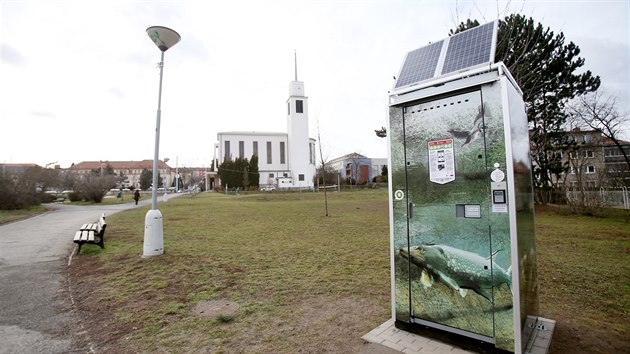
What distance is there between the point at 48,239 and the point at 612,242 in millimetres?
16732

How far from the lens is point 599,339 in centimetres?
317

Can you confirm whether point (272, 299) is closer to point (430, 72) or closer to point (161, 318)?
point (161, 318)

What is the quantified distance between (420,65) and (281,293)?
3565 mm

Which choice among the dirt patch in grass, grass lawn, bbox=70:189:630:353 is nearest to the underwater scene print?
grass lawn, bbox=70:189:630:353

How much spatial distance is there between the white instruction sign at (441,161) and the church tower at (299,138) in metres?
A: 69.0

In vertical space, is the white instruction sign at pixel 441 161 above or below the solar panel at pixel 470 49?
below

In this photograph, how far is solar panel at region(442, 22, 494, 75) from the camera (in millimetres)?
3021

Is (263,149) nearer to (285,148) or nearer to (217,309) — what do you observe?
(285,148)

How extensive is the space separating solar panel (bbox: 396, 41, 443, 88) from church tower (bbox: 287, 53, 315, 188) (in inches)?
2690

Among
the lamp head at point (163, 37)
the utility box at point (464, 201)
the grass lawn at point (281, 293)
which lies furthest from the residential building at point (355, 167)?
the utility box at point (464, 201)

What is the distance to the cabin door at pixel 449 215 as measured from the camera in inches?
112

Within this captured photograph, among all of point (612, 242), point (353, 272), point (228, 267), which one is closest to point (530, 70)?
point (612, 242)

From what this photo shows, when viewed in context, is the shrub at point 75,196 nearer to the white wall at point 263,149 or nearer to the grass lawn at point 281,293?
the grass lawn at point 281,293

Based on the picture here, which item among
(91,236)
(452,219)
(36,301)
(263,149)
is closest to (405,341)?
(452,219)
